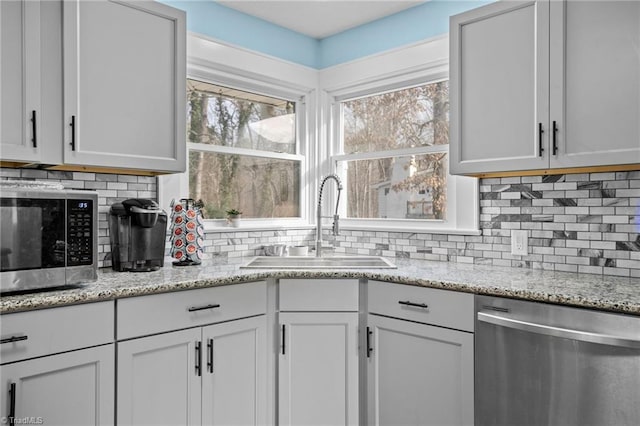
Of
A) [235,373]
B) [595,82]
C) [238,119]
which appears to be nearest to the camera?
[595,82]

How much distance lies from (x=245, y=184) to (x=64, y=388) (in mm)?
1699

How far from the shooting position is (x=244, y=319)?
6.99ft

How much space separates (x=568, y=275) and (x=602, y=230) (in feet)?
0.83

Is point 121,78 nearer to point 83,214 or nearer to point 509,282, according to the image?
point 83,214

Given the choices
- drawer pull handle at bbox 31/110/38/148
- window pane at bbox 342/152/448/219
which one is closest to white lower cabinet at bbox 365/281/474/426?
window pane at bbox 342/152/448/219

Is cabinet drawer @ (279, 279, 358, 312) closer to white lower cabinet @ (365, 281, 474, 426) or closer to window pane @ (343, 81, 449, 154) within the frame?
white lower cabinet @ (365, 281, 474, 426)

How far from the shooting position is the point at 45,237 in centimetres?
170

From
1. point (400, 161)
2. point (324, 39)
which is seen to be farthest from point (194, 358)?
point (324, 39)

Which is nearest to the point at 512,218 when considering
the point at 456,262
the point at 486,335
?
the point at 456,262

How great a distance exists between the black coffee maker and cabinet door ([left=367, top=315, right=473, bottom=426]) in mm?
1065

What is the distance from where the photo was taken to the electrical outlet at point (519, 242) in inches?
94.0

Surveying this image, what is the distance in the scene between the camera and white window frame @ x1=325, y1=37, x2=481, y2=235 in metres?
2.63

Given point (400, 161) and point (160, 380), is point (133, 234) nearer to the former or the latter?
point (160, 380)

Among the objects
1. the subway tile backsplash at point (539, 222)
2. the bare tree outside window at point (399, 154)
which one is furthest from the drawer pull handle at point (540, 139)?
the bare tree outside window at point (399, 154)
